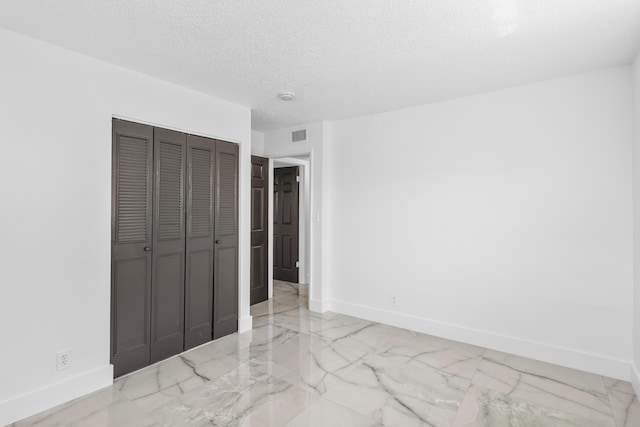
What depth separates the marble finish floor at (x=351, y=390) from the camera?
7.05 feet

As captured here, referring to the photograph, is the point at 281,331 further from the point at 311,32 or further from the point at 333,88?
the point at 311,32

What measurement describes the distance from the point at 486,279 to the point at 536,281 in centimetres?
41

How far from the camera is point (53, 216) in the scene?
2.32 meters

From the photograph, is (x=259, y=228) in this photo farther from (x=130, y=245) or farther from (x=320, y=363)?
(x=320, y=363)

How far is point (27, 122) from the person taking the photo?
7.23 ft

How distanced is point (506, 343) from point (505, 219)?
116 cm

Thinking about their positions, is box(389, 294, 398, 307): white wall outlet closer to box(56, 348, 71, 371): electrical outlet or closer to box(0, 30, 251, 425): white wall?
box(0, 30, 251, 425): white wall

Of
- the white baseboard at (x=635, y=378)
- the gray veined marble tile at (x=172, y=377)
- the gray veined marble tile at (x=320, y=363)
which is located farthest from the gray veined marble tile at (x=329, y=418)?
the white baseboard at (x=635, y=378)

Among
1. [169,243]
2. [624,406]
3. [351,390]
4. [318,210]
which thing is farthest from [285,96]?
[624,406]

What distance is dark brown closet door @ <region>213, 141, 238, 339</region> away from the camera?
11.3 ft

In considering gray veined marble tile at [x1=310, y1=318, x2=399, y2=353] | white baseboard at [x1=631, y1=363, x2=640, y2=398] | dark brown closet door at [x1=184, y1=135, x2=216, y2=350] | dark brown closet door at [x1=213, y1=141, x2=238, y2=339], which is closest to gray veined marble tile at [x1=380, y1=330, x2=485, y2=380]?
gray veined marble tile at [x1=310, y1=318, x2=399, y2=353]

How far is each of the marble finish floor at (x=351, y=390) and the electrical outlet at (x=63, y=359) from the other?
0.25 meters

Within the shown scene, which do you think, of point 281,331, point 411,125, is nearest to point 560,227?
point 411,125

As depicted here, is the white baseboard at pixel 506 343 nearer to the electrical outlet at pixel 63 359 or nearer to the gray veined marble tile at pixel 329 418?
the gray veined marble tile at pixel 329 418
